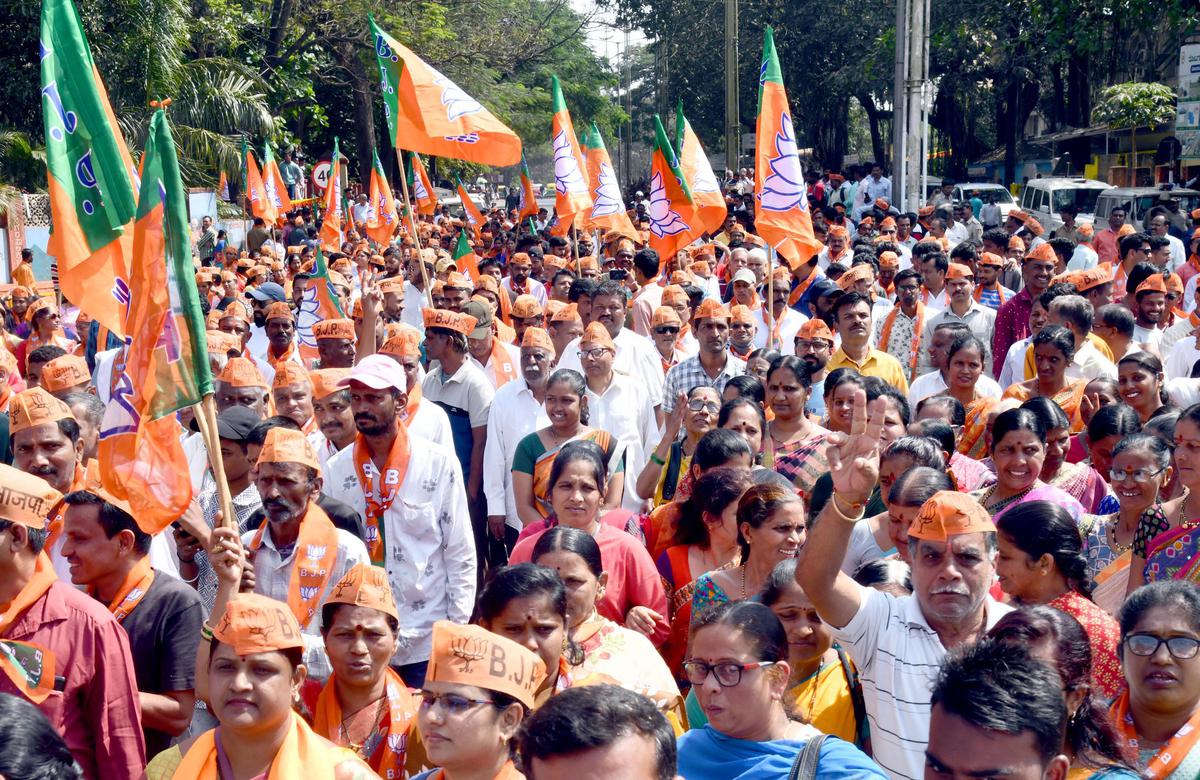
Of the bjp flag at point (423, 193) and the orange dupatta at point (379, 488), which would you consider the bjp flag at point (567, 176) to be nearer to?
the bjp flag at point (423, 193)

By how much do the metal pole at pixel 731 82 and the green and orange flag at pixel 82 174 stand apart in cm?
2452

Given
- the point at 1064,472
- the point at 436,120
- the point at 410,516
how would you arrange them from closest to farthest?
the point at 410,516 < the point at 1064,472 < the point at 436,120

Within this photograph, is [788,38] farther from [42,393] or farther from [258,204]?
[42,393]

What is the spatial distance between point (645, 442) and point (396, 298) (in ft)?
10.9

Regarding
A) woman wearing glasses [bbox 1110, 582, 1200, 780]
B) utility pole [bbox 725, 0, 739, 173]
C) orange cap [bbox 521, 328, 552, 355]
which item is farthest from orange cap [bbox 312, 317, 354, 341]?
utility pole [bbox 725, 0, 739, 173]

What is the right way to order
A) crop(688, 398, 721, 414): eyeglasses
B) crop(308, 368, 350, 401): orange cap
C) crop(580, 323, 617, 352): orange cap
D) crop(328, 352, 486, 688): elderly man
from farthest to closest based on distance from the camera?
crop(580, 323, 617, 352): orange cap → crop(688, 398, 721, 414): eyeglasses → crop(308, 368, 350, 401): orange cap → crop(328, 352, 486, 688): elderly man

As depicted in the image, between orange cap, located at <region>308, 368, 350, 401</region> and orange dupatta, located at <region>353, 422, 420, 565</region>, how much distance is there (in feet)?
2.08

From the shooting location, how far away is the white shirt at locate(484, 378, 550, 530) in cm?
684

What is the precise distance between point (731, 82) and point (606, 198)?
1878 cm

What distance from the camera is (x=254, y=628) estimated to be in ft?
11.5

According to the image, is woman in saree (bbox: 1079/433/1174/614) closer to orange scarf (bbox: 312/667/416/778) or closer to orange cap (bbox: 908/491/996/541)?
orange cap (bbox: 908/491/996/541)

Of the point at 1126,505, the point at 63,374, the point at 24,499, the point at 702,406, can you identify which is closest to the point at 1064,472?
the point at 1126,505

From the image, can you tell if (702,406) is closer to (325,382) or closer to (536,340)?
(536,340)

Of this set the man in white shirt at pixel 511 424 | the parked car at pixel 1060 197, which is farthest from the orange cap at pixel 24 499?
the parked car at pixel 1060 197
